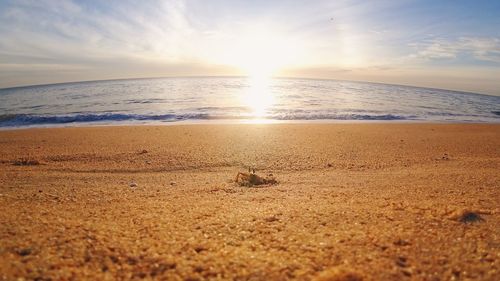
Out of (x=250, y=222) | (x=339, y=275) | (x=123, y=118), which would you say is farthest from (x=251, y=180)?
(x=123, y=118)

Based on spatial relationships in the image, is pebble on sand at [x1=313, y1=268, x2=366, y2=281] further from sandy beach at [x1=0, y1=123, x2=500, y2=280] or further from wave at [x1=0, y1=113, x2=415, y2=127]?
wave at [x1=0, y1=113, x2=415, y2=127]

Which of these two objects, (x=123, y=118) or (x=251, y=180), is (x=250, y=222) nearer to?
(x=251, y=180)

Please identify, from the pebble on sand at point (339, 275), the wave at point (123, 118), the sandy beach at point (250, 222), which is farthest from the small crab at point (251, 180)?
the wave at point (123, 118)

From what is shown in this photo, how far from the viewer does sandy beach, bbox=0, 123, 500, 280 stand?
7.02 ft

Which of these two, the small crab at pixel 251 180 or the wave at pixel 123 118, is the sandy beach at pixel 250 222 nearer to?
the small crab at pixel 251 180

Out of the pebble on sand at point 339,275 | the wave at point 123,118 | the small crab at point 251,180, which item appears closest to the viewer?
the pebble on sand at point 339,275

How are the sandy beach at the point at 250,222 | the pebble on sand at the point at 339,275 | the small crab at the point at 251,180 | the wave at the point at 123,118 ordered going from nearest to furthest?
the pebble on sand at the point at 339,275, the sandy beach at the point at 250,222, the small crab at the point at 251,180, the wave at the point at 123,118

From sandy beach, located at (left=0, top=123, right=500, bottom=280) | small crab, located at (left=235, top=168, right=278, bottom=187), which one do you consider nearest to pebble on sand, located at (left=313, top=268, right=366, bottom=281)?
sandy beach, located at (left=0, top=123, right=500, bottom=280)

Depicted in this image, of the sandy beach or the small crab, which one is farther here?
the small crab

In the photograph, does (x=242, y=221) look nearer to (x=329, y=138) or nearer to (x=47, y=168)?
(x=47, y=168)

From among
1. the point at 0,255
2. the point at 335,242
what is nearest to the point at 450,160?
the point at 335,242

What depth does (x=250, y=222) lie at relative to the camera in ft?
9.92

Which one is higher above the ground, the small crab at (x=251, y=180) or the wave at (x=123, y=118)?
the wave at (x=123, y=118)

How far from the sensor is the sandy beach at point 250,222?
2139 mm
